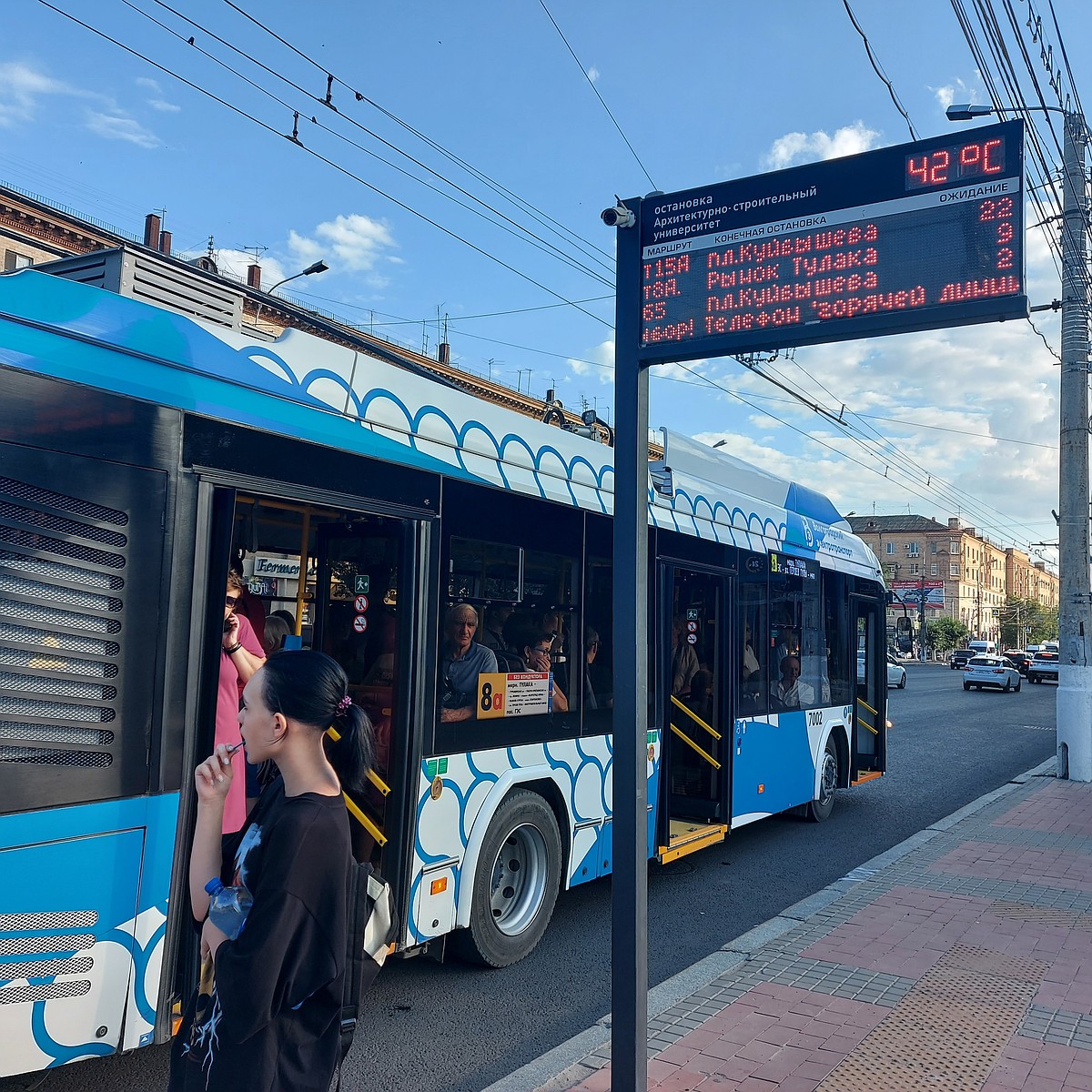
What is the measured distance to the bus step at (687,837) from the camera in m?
7.15

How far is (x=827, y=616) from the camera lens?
34.1 ft

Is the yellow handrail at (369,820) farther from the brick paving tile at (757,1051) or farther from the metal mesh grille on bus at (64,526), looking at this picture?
the brick paving tile at (757,1051)

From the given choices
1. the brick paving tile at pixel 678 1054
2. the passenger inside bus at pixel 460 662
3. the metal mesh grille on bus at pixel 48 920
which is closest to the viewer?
the metal mesh grille on bus at pixel 48 920

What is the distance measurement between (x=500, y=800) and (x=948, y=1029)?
2400mm

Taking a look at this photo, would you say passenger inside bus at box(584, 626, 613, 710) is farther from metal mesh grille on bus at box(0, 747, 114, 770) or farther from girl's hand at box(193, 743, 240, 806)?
girl's hand at box(193, 743, 240, 806)

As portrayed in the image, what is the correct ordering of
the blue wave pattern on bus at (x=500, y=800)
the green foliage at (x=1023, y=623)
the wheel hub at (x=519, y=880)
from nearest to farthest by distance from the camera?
the blue wave pattern on bus at (x=500, y=800) → the wheel hub at (x=519, y=880) → the green foliage at (x=1023, y=623)

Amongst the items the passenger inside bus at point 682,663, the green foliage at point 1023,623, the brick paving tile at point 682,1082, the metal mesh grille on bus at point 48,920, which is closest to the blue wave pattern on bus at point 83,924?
the metal mesh grille on bus at point 48,920

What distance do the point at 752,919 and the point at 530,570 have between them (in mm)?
3031

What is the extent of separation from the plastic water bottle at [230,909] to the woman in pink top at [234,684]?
1.72 meters

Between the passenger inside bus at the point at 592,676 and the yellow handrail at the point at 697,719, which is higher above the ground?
the passenger inside bus at the point at 592,676

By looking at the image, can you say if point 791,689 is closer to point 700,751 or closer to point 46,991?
point 700,751

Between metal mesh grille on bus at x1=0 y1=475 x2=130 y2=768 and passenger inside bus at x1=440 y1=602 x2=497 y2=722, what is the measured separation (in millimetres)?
1862

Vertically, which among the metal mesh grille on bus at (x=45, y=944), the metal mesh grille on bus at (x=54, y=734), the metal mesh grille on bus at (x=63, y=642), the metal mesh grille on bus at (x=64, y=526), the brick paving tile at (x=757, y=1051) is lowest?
the brick paving tile at (x=757, y=1051)

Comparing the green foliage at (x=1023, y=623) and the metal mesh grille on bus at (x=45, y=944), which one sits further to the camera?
the green foliage at (x=1023, y=623)
